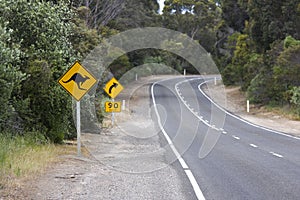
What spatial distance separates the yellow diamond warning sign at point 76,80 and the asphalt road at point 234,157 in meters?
3.33

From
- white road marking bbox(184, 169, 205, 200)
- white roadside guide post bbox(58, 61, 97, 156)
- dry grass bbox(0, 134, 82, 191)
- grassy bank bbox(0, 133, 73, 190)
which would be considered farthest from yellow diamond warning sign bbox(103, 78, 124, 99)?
white road marking bbox(184, 169, 205, 200)

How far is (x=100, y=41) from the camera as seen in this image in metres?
26.5

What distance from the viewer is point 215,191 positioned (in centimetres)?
880

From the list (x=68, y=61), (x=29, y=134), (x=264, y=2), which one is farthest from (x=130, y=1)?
(x=29, y=134)

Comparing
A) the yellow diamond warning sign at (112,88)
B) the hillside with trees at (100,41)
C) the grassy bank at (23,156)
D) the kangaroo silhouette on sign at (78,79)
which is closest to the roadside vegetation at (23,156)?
the grassy bank at (23,156)

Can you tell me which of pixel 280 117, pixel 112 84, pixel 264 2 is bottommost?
pixel 280 117

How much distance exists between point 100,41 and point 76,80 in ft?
48.3

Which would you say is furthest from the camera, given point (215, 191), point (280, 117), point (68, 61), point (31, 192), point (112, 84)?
point (280, 117)

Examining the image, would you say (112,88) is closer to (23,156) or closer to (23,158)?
(23,156)

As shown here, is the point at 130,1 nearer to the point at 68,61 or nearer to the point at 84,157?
the point at 68,61

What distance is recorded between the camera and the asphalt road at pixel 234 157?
8.95m

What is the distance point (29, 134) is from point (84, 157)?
188cm

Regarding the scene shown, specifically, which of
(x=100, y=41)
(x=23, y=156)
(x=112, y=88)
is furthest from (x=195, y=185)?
(x=100, y=41)

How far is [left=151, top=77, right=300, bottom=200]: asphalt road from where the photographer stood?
8.95 m
